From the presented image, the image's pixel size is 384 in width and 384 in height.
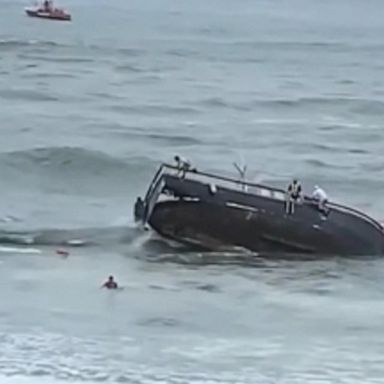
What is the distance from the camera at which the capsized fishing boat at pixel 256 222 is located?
121 feet

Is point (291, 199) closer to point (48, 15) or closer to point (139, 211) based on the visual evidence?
point (139, 211)

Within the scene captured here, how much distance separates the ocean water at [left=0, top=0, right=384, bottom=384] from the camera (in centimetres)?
2631

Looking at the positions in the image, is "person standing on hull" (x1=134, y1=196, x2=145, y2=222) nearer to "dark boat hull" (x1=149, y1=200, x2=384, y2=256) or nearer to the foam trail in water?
"dark boat hull" (x1=149, y1=200, x2=384, y2=256)

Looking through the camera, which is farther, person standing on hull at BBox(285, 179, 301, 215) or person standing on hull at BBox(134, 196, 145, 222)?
person standing on hull at BBox(134, 196, 145, 222)

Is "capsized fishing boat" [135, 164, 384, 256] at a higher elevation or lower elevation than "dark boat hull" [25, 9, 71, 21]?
lower

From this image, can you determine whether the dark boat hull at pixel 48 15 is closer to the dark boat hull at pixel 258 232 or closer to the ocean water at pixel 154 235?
the ocean water at pixel 154 235

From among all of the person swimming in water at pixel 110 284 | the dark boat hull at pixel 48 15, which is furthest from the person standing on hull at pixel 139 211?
the dark boat hull at pixel 48 15

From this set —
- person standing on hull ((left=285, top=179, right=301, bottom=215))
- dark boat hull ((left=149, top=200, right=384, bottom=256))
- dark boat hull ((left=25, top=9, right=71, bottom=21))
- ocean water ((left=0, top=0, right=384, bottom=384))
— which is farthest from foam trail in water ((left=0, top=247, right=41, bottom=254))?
dark boat hull ((left=25, top=9, right=71, bottom=21))

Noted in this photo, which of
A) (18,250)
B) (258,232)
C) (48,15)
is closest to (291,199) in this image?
(258,232)

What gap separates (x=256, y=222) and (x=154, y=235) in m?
2.83

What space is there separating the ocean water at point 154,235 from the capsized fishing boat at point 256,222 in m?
0.48

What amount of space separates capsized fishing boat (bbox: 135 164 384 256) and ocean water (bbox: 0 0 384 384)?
1.57ft

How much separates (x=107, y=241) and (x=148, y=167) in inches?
612

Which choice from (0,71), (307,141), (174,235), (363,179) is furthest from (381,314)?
(0,71)
